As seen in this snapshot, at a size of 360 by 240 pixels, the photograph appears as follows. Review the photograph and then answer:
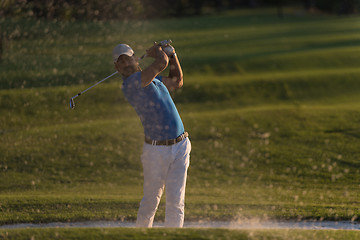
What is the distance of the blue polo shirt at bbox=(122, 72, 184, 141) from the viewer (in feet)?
21.3

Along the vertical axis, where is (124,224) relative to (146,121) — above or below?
below

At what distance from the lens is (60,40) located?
131 feet

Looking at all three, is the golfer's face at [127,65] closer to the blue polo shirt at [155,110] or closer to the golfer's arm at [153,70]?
the blue polo shirt at [155,110]

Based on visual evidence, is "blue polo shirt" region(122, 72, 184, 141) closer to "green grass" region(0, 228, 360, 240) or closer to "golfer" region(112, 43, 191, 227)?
"golfer" region(112, 43, 191, 227)

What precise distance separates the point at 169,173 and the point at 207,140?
31.3 ft

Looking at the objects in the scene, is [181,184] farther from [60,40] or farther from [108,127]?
[60,40]

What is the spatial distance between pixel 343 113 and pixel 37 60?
16074 millimetres

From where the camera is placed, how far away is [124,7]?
51344mm

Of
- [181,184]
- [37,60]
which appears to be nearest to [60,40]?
[37,60]

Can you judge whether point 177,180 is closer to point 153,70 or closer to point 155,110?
point 155,110

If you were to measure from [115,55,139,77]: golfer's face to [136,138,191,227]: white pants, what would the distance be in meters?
0.79

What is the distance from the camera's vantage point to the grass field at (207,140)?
406 inches

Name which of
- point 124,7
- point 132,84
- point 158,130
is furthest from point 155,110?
point 124,7

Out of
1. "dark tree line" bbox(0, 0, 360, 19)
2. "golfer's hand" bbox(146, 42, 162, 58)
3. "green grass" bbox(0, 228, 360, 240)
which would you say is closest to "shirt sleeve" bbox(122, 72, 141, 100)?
"golfer's hand" bbox(146, 42, 162, 58)
